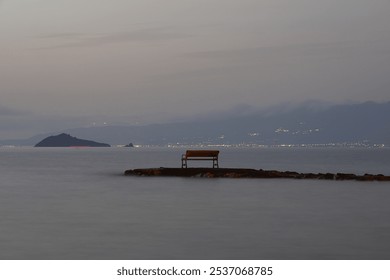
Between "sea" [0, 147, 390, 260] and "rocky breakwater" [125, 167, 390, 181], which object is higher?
"rocky breakwater" [125, 167, 390, 181]

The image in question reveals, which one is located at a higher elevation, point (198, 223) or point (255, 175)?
point (255, 175)

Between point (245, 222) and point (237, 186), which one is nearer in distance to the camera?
point (245, 222)

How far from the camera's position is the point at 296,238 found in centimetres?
2095

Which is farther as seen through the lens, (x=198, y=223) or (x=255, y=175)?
(x=255, y=175)

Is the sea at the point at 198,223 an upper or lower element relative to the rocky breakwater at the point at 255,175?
lower

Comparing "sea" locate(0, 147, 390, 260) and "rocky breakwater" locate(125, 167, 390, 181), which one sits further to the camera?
"rocky breakwater" locate(125, 167, 390, 181)

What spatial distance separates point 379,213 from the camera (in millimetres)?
28453

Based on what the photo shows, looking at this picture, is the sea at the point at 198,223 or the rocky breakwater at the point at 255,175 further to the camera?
the rocky breakwater at the point at 255,175

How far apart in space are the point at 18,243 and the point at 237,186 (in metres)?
23.7
